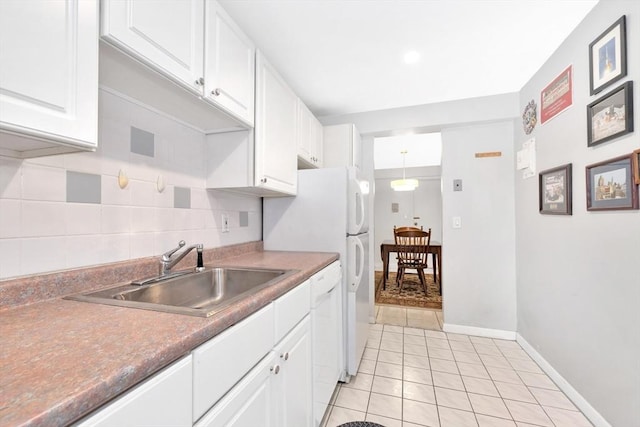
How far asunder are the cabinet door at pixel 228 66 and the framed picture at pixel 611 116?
181 centimetres

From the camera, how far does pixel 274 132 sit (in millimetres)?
1787

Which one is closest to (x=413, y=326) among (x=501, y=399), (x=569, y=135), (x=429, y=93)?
(x=501, y=399)

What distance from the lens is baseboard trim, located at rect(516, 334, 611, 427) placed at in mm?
1521

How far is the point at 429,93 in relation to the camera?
2.60 m

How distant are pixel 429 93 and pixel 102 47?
2.49m

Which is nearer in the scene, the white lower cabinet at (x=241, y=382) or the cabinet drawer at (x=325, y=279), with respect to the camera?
the white lower cabinet at (x=241, y=382)

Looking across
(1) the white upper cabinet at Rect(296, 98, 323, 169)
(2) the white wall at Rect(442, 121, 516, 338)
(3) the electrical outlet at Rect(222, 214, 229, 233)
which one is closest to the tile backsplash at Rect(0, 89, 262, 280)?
(3) the electrical outlet at Rect(222, 214, 229, 233)

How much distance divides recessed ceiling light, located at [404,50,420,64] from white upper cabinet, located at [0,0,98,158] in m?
1.82

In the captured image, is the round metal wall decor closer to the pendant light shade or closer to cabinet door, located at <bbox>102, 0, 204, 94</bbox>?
cabinet door, located at <bbox>102, 0, 204, 94</bbox>

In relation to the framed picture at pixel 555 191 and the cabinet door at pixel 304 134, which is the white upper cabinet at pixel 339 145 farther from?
the framed picture at pixel 555 191

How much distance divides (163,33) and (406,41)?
4.87 ft

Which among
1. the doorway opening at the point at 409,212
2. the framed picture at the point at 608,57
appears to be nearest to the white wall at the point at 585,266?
the framed picture at the point at 608,57

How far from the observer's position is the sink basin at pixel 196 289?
1.00 metres

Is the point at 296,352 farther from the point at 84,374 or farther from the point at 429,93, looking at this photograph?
the point at 429,93
